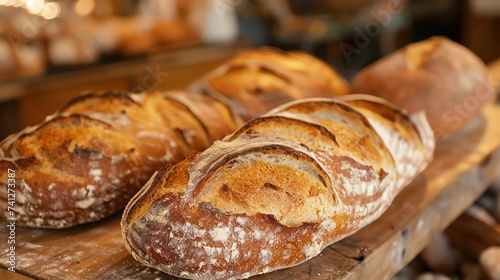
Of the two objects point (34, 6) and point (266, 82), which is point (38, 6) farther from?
point (266, 82)

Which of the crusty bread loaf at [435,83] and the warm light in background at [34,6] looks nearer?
the crusty bread loaf at [435,83]

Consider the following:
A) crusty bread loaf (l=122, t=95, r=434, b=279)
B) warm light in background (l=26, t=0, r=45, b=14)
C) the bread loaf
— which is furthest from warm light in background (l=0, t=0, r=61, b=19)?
crusty bread loaf (l=122, t=95, r=434, b=279)

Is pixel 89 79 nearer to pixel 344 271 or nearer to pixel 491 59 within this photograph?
pixel 344 271

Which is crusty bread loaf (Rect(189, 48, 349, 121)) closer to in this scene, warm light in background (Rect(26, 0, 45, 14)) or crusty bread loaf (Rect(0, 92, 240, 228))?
crusty bread loaf (Rect(0, 92, 240, 228))

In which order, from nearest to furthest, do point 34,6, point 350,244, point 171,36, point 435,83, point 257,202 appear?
point 257,202 < point 350,244 < point 435,83 < point 34,6 < point 171,36

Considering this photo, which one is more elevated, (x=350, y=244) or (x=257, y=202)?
(x=257, y=202)

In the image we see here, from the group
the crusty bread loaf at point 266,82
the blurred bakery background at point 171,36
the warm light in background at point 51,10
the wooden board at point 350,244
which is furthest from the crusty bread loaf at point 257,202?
the warm light in background at point 51,10

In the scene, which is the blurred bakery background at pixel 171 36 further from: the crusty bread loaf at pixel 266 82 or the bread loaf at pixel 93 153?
the bread loaf at pixel 93 153

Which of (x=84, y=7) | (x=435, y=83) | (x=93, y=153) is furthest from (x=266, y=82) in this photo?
(x=84, y=7)
